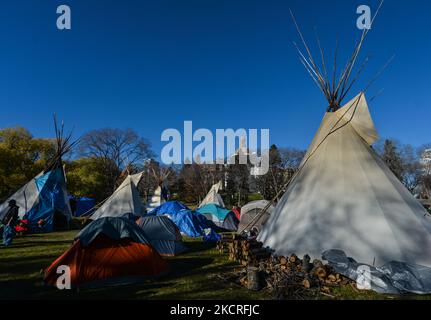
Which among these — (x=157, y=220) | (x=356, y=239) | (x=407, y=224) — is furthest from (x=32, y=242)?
(x=407, y=224)

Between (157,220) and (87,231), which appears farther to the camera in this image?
(157,220)

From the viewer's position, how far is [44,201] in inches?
691

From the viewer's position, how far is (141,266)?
7492 millimetres

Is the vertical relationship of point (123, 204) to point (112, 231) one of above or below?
below

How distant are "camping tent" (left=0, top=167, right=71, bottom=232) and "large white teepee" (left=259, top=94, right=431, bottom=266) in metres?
14.2

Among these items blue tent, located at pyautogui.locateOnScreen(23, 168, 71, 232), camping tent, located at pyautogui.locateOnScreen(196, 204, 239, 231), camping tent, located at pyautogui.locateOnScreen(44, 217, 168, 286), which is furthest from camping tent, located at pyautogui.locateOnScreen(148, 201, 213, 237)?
camping tent, located at pyautogui.locateOnScreen(44, 217, 168, 286)

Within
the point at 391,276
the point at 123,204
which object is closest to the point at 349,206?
the point at 391,276

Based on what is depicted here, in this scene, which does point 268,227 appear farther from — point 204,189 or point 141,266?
point 204,189

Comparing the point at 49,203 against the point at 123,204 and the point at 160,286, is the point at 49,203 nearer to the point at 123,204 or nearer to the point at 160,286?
the point at 123,204

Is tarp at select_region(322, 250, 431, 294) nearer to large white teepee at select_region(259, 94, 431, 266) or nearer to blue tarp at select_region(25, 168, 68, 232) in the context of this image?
large white teepee at select_region(259, 94, 431, 266)

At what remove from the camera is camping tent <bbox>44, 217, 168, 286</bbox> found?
6.88 m

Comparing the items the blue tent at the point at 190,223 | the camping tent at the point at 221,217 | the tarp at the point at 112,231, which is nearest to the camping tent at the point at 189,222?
the blue tent at the point at 190,223

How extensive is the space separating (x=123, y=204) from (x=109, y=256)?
1372cm

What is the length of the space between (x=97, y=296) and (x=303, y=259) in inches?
204
